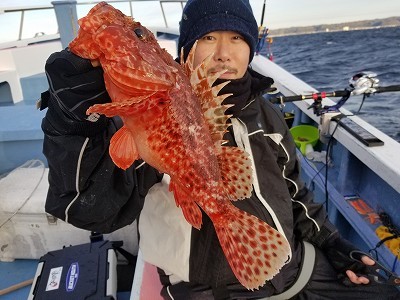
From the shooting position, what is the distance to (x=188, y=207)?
6.25 ft

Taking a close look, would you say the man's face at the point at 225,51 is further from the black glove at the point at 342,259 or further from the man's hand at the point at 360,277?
the man's hand at the point at 360,277

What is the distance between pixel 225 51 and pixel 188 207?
4.51 feet

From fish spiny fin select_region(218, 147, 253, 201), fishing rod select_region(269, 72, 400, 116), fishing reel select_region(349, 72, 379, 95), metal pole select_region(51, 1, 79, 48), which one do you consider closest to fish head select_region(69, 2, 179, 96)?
fish spiny fin select_region(218, 147, 253, 201)

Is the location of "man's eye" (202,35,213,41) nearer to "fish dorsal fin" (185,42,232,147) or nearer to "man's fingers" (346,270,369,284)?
"fish dorsal fin" (185,42,232,147)

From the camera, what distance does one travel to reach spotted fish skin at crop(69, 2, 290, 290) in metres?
1.70

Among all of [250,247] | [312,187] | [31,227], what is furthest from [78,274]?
[312,187]

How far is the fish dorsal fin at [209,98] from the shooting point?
187cm

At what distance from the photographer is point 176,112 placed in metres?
1.75

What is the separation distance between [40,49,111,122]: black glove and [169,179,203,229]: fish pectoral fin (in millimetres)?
668

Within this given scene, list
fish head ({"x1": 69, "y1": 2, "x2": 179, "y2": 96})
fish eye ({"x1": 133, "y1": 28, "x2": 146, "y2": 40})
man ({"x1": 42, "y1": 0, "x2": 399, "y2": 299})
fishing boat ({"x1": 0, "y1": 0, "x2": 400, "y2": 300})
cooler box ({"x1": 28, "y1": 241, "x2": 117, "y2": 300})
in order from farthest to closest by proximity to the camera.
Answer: fishing boat ({"x1": 0, "y1": 0, "x2": 400, "y2": 300})
cooler box ({"x1": 28, "y1": 241, "x2": 117, "y2": 300})
man ({"x1": 42, "y1": 0, "x2": 399, "y2": 299})
fish eye ({"x1": 133, "y1": 28, "x2": 146, "y2": 40})
fish head ({"x1": 69, "y1": 2, "x2": 179, "y2": 96})

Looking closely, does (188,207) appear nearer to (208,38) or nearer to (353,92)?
(208,38)

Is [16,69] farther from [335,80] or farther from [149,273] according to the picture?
[335,80]

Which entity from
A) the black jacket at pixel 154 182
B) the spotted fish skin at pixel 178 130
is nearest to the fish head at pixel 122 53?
the spotted fish skin at pixel 178 130

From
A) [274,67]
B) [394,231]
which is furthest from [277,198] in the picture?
[274,67]
